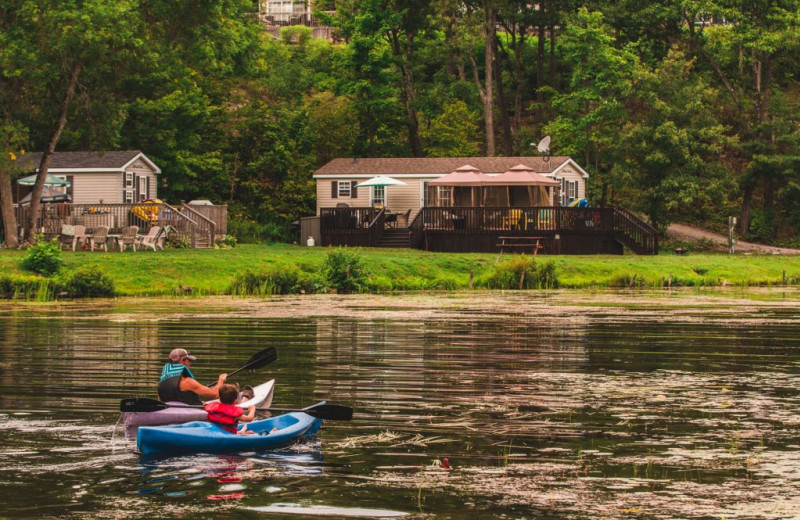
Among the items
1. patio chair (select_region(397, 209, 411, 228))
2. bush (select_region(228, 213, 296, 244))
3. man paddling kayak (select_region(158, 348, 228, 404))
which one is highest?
patio chair (select_region(397, 209, 411, 228))

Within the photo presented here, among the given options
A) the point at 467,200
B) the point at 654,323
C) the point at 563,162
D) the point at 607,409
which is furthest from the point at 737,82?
the point at 607,409

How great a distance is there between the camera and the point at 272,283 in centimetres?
4069

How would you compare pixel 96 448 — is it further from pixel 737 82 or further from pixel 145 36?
pixel 737 82

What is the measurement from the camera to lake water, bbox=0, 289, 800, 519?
37.1ft

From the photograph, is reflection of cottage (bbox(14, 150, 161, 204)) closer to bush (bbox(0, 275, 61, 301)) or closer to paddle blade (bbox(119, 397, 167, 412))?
bush (bbox(0, 275, 61, 301))

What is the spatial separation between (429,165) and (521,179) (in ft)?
25.8

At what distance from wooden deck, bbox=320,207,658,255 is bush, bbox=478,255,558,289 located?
10.4m

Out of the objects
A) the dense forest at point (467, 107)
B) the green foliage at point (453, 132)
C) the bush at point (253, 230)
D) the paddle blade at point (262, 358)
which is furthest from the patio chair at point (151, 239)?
the paddle blade at point (262, 358)

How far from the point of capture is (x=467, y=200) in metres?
61.5

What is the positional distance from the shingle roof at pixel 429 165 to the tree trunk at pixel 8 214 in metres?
21.2

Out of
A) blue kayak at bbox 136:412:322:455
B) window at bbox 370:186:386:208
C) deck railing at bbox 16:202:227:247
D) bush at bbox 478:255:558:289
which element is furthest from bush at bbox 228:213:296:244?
blue kayak at bbox 136:412:322:455

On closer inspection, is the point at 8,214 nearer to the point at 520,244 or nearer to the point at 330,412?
the point at 520,244

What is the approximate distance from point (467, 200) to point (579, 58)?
1270cm

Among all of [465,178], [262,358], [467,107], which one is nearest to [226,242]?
[465,178]
